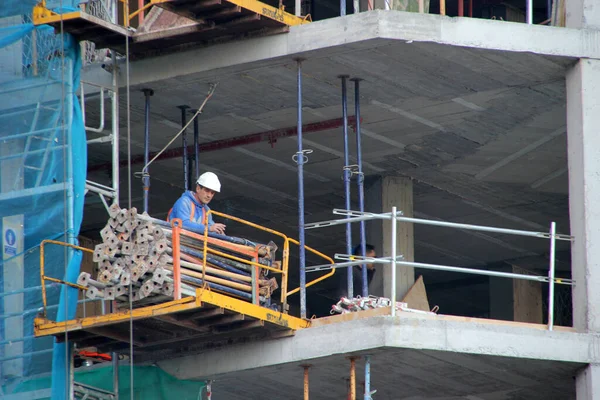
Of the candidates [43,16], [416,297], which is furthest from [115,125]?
[416,297]

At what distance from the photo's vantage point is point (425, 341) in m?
19.0

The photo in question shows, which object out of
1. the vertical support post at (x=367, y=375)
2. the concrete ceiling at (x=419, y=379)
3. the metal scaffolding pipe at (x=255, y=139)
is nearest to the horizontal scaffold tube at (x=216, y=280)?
the concrete ceiling at (x=419, y=379)

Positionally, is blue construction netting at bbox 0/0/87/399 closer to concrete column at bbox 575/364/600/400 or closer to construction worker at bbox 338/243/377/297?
construction worker at bbox 338/243/377/297

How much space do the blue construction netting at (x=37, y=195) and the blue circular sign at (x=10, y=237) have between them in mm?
14

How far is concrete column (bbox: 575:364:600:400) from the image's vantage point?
19328mm

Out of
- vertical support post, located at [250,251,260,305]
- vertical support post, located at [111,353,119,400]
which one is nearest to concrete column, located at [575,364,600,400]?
vertical support post, located at [250,251,260,305]

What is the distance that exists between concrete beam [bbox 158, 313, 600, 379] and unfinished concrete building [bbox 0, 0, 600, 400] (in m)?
0.03

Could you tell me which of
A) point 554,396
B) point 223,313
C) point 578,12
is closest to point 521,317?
point 554,396

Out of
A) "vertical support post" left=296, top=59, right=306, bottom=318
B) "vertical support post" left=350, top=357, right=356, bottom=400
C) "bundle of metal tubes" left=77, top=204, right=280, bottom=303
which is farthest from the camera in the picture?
"vertical support post" left=296, top=59, right=306, bottom=318

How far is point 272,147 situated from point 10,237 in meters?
5.36

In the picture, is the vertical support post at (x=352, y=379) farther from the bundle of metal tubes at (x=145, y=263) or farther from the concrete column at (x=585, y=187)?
the concrete column at (x=585, y=187)

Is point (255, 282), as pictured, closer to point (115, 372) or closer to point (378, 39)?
point (115, 372)

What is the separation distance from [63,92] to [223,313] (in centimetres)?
399

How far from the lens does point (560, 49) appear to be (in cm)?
2048
